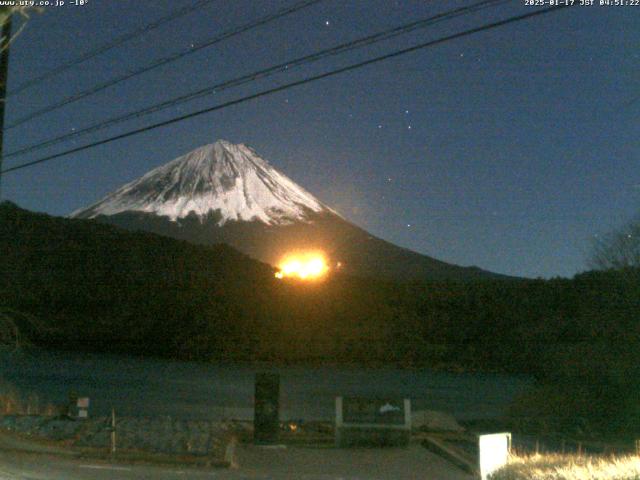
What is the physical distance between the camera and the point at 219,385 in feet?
113

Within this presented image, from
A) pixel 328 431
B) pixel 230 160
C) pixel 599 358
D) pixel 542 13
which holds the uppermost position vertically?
pixel 230 160

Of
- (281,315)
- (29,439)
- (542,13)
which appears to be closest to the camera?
(542,13)

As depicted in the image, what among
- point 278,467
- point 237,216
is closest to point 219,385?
point 278,467

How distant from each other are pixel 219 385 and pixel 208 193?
72034 mm

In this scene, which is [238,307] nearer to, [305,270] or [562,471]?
[305,270]

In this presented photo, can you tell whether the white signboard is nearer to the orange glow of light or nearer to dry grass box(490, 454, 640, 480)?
dry grass box(490, 454, 640, 480)

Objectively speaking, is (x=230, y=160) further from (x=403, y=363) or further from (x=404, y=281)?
(x=403, y=363)

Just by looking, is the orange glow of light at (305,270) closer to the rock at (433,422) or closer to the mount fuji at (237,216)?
the mount fuji at (237,216)

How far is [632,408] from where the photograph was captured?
2480 cm

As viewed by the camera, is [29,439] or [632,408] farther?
[632,408]

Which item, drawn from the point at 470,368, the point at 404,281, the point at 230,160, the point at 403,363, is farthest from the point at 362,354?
the point at 230,160

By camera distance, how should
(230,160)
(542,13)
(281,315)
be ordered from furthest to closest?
(230,160) → (281,315) → (542,13)

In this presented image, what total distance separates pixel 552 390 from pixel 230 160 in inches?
3164

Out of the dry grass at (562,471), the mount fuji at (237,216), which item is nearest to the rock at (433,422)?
the dry grass at (562,471)
